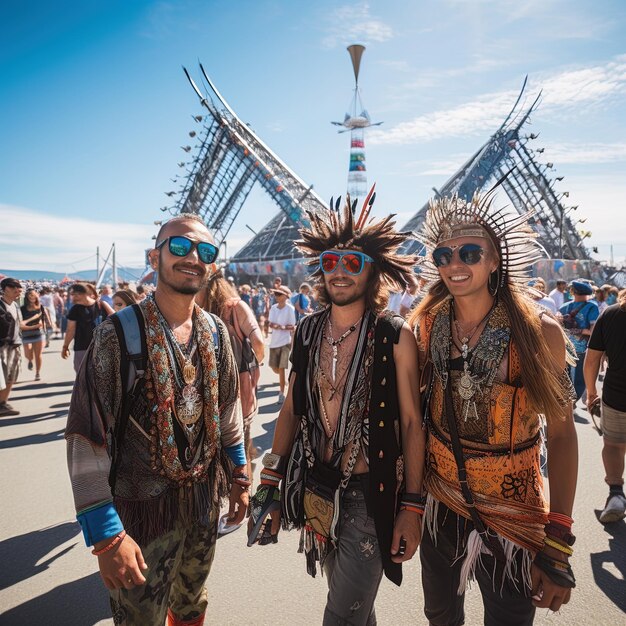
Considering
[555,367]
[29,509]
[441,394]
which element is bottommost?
[29,509]

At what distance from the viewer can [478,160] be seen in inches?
1623

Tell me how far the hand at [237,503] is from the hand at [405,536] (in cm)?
74

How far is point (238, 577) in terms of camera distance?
3064mm

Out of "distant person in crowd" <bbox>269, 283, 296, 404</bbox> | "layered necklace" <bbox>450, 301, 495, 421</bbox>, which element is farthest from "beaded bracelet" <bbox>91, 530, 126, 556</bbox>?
"distant person in crowd" <bbox>269, 283, 296, 404</bbox>

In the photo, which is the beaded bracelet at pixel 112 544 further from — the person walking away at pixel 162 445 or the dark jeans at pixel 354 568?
the dark jeans at pixel 354 568

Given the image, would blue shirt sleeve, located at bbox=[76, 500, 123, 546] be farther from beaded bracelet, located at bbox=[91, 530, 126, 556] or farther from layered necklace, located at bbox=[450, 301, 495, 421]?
layered necklace, located at bbox=[450, 301, 495, 421]

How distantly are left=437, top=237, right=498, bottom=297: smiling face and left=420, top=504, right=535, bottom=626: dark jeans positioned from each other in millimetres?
1035

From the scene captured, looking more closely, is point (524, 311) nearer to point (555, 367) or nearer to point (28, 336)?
point (555, 367)

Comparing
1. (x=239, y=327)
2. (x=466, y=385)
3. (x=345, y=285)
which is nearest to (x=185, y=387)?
(x=345, y=285)

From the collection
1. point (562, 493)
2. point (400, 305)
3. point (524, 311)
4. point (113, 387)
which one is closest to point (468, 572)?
point (562, 493)

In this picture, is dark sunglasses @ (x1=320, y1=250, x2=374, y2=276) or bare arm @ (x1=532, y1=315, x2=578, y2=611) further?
dark sunglasses @ (x1=320, y1=250, x2=374, y2=276)

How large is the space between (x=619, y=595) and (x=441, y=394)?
2064 millimetres

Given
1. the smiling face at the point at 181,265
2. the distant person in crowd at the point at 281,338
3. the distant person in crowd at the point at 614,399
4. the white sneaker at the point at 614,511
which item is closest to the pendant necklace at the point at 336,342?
the smiling face at the point at 181,265

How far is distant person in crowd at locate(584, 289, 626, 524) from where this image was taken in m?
3.62
